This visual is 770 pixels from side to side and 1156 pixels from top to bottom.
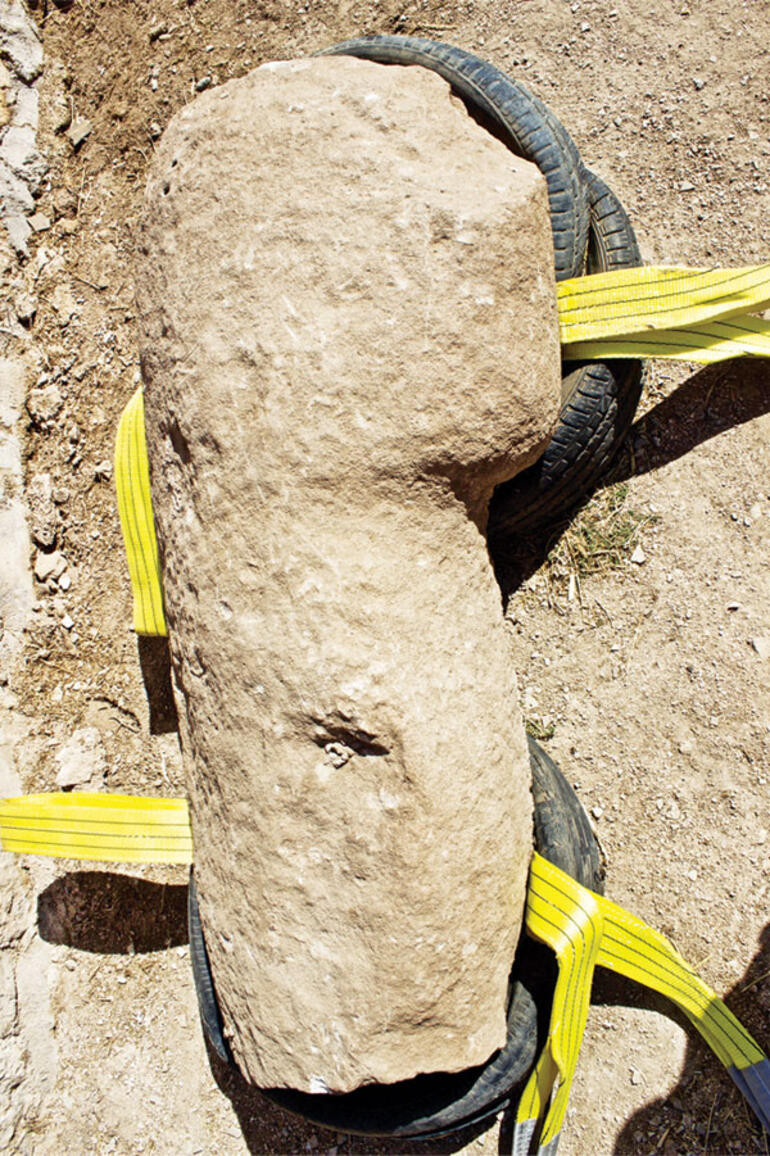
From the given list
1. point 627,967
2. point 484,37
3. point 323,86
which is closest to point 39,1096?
point 627,967

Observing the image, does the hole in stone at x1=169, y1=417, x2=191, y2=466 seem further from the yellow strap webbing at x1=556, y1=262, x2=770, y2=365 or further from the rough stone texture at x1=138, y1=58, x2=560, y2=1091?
the yellow strap webbing at x1=556, y1=262, x2=770, y2=365

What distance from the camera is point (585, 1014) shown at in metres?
2.48

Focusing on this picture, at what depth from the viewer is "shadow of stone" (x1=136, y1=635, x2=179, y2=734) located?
3287 mm

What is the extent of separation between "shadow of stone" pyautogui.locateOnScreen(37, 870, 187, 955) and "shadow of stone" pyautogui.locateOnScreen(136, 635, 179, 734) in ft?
1.93

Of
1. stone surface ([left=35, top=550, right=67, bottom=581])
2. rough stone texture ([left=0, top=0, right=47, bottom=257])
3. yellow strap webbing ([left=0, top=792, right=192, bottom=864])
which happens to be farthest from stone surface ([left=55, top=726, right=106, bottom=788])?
rough stone texture ([left=0, top=0, right=47, bottom=257])

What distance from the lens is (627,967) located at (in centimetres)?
259

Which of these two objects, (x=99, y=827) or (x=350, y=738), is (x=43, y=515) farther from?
(x=350, y=738)

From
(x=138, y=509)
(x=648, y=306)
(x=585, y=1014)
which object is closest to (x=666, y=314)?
(x=648, y=306)

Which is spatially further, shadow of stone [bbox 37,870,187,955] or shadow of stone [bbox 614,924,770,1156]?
shadow of stone [bbox 37,870,187,955]

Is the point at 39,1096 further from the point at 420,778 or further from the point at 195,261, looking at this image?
the point at 195,261

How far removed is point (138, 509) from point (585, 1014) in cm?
207

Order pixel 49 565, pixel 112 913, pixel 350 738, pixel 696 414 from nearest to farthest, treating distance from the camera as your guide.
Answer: pixel 350 738, pixel 696 414, pixel 112 913, pixel 49 565

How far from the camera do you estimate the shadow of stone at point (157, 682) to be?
3.29 meters

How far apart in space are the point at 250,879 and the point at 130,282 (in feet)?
7.97
